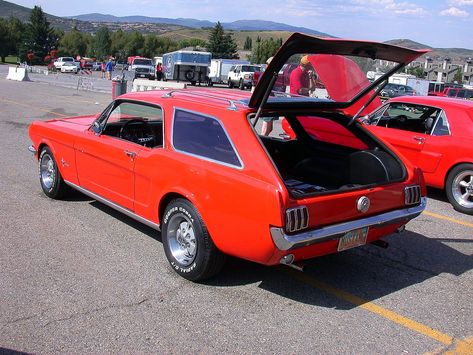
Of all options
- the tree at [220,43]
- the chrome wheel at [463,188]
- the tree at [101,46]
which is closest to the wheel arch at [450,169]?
the chrome wheel at [463,188]

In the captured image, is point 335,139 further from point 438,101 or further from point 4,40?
point 4,40

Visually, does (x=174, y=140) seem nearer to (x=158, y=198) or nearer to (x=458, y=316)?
(x=158, y=198)

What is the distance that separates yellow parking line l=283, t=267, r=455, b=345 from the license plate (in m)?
0.41

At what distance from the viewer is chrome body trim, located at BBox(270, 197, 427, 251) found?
348 centimetres

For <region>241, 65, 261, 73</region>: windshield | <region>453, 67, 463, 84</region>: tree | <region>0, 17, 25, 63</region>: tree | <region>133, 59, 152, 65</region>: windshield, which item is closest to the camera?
<region>241, 65, 261, 73</region>: windshield

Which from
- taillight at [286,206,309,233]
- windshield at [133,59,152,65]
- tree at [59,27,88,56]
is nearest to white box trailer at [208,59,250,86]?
windshield at [133,59,152,65]

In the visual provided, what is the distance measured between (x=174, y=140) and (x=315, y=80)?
10.3 ft

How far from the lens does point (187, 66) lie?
41375 millimetres

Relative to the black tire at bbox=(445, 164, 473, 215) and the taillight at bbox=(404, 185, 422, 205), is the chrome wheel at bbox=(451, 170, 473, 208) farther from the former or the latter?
the taillight at bbox=(404, 185, 422, 205)

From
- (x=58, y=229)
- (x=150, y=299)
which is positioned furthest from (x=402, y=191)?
(x=58, y=229)

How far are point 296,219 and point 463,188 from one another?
169 inches

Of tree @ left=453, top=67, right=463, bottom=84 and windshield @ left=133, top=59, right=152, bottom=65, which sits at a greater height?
tree @ left=453, top=67, right=463, bottom=84

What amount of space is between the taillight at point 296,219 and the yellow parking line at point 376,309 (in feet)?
2.82

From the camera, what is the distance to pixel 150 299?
12.7ft
